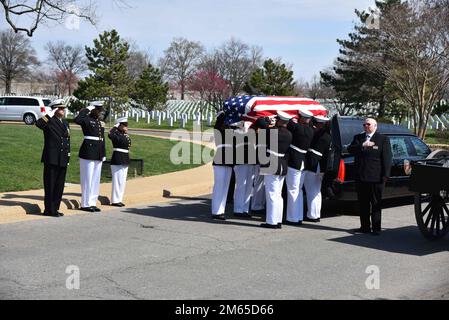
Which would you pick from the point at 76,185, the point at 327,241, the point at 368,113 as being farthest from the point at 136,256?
the point at 368,113

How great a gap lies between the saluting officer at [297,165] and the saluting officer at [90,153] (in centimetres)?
324

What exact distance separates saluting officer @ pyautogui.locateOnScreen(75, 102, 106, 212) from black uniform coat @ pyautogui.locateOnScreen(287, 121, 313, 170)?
10.7 ft

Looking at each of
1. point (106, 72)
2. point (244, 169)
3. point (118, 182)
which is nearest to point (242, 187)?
point (244, 169)

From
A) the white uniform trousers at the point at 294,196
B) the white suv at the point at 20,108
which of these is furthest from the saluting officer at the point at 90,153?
the white suv at the point at 20,108

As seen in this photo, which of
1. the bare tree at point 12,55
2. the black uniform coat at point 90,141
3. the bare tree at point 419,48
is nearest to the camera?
the black uniform coat at point 90,141

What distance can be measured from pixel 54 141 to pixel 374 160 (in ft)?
16.4

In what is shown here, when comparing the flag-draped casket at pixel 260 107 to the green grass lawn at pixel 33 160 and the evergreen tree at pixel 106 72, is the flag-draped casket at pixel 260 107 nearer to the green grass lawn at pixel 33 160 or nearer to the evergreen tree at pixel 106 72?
the green grass lawn at pixel 33 160

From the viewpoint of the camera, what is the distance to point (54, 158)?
9.45 m

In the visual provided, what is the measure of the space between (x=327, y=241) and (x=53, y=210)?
4.40m

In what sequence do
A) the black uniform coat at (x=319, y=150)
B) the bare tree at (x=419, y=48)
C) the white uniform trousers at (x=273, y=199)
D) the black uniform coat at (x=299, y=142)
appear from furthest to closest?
the bare tree at (x=419, y=48), the black uniform coat at (x=319, y=150), the black uniform coat at (x=299, y=142), the white uniform trousers at (x=273, y=199)

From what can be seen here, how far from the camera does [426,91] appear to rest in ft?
101

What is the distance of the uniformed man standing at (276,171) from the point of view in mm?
8805

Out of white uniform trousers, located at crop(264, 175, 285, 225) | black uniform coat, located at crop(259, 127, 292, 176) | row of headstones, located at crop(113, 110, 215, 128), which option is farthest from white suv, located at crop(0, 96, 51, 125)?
white uniform trousers, located at crop(264, 175, 285, 225)

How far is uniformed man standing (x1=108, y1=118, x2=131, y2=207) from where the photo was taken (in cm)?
1054
